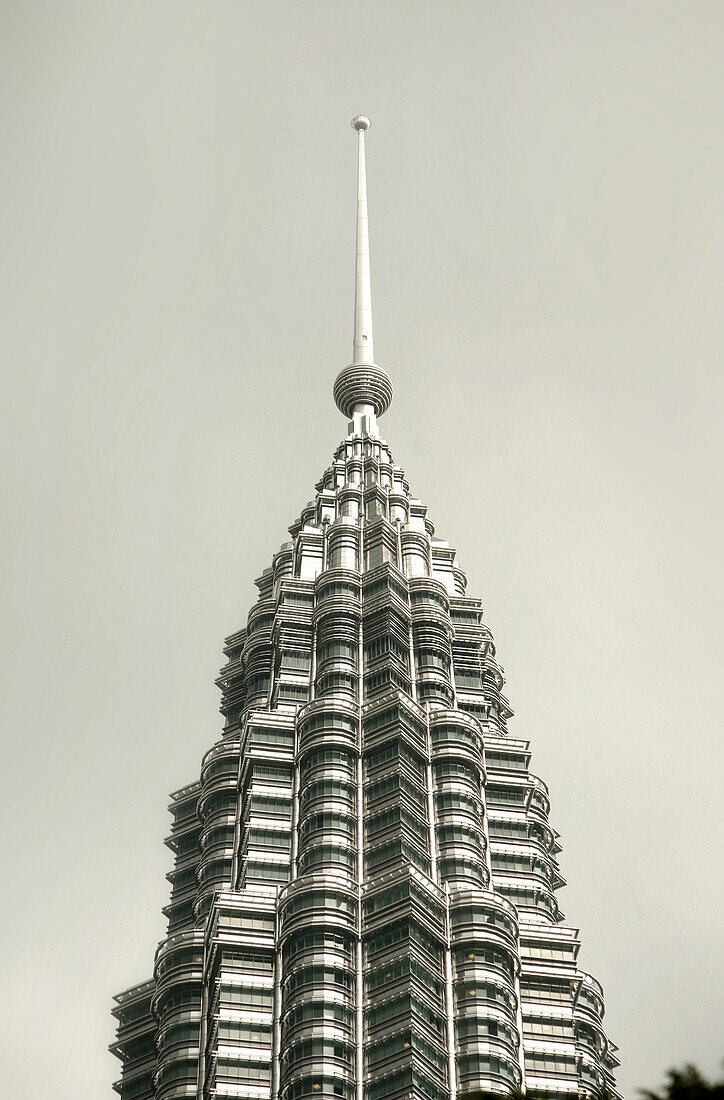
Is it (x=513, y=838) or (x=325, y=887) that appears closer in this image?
(x=325, y=887)

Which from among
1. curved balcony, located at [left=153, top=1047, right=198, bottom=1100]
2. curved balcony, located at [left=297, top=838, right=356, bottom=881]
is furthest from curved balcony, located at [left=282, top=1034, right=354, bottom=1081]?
curved balcony, located at [left=297, top=838, right=356, bottom=881]

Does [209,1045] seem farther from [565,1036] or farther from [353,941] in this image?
[565,1036]

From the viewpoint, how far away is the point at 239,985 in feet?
551

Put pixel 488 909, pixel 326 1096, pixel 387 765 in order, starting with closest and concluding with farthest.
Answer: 1. pixel 326 1096
2. pixel 488 909
3. pixel 387 765


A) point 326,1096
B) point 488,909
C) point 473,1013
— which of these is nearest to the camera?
point 326,1096

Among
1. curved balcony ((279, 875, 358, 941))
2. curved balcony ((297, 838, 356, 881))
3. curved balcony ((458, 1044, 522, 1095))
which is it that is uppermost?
curved balcony ((297, 838, 356, 881))

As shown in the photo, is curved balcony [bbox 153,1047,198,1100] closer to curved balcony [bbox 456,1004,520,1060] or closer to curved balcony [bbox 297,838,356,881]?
curved balcony [bbox 297,838,356,881]

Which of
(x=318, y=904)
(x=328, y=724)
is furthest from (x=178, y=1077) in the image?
(x=328, y=724)

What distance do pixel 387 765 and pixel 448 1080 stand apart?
41169 mm

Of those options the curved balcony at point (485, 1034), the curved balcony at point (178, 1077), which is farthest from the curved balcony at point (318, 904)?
the curved balcony at point (178, 1077)

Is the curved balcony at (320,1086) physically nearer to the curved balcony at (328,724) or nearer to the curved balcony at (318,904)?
the curved balcony at (318,904)

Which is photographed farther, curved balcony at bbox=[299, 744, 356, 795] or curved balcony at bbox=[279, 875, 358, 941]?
curved balcony at bbox=[299, 744, 356, 795]

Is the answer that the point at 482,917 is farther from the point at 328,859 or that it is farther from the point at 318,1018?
the point at 318,1018

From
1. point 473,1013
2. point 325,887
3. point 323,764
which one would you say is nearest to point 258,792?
point 323,764
